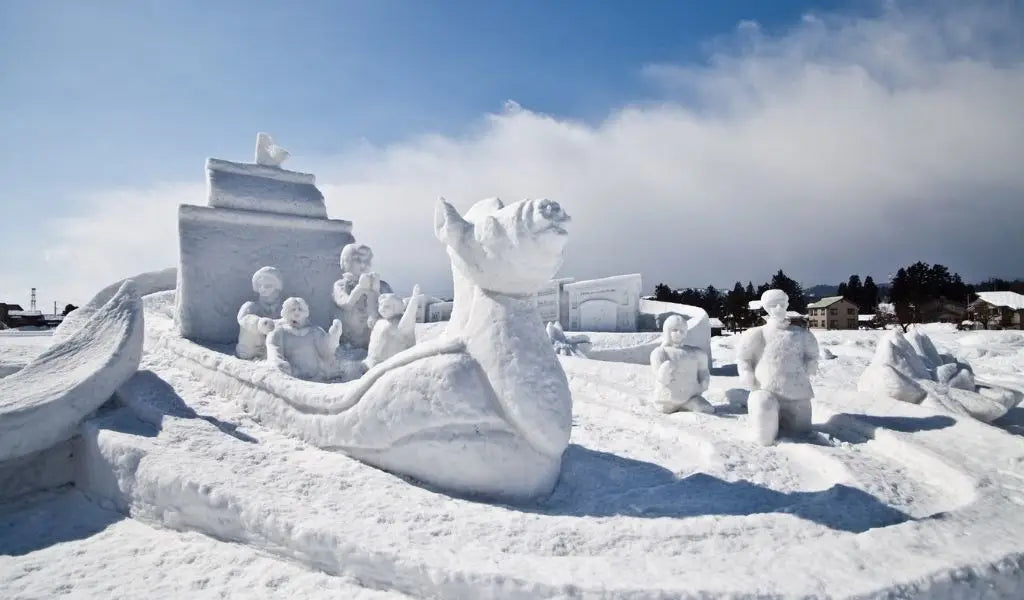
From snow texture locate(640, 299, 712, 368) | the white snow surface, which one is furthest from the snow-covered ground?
snow texture locate(640, 299, 712, 368)

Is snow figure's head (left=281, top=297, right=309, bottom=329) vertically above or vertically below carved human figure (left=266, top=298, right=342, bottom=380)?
above

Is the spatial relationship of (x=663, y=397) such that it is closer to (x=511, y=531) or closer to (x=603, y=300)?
(x=511, y=531)

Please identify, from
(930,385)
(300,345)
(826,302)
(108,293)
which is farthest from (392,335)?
(826,302)

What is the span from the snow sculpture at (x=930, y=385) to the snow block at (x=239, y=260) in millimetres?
5932

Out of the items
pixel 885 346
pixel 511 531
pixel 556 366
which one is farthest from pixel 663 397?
pixel 511 531

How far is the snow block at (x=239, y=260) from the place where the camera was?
5980 millimetres

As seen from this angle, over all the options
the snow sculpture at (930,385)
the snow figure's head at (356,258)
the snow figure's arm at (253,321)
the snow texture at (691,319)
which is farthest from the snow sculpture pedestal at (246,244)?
the snow sculpture at (930,385)

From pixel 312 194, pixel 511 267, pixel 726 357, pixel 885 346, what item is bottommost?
pixel 726 357

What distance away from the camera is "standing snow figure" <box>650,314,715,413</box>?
574 cm

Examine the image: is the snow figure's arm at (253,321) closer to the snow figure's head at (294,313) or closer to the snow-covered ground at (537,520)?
the snow figure's head at (294,313)

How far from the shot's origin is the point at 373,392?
134 inches

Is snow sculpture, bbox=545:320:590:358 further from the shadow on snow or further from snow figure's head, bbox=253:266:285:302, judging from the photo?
the shadow on snow

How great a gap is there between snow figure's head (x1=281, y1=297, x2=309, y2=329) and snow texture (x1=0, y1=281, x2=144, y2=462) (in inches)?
43.3

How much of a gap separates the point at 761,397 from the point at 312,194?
5.68m
